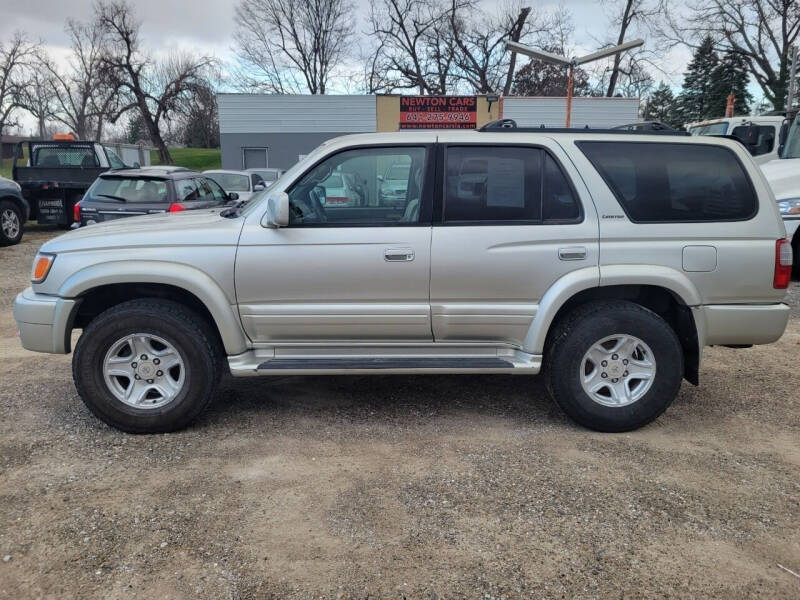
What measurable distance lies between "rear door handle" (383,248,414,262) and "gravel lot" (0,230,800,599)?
1122 millimetres

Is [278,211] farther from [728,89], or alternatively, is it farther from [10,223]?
[728,89]

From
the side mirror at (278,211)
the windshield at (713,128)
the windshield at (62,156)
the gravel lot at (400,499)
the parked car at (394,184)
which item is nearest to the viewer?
the gravel lot at (400,499)

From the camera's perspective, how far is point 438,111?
923 inches

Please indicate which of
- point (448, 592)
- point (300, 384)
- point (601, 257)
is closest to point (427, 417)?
point (300, 384)

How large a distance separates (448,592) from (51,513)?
198 cm

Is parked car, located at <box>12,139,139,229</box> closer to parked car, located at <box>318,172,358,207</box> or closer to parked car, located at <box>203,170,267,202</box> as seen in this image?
parked car, located at <box>203,170,267,202</box>

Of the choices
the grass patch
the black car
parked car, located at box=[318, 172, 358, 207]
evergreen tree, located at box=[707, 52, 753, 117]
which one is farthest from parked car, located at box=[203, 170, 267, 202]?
evergreen tree, located at box=[707, 52, 753, 117]

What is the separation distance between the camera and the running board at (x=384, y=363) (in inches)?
152

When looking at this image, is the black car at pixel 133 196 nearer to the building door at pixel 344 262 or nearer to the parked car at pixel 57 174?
the parked car at pixel 57 174

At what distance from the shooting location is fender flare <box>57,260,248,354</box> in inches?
147

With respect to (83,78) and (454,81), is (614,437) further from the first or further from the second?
(83,78)

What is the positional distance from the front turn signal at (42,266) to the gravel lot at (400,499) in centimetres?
99

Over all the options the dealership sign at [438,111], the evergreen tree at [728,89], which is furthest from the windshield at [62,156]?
the evergreen tree at [728,89]

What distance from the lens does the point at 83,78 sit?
52906 mm
